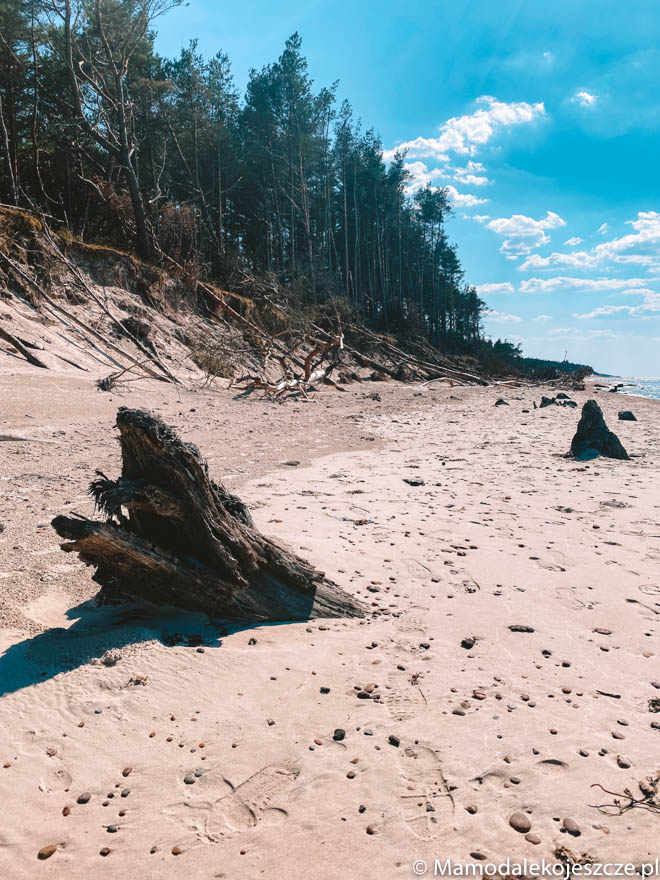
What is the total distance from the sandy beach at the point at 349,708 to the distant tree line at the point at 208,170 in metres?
17.6

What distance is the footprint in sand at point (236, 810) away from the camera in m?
2.03

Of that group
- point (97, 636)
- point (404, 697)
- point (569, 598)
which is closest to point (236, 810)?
point (404, 697)

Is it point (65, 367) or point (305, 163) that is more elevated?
point (305, 163)

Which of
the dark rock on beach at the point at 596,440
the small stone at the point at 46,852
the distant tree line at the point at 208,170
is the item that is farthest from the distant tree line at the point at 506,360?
the small stone at the point at 46,852

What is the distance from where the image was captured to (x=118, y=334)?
15.1m

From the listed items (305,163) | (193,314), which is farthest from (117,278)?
(305,163)

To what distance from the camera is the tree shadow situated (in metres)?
2.82

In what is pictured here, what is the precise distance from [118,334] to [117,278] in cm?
332

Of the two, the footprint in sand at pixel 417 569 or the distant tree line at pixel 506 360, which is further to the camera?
the distant tree line at pixel 506 360

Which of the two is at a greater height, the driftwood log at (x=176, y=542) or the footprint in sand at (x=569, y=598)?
the driftwood log at (x=176, y=542)

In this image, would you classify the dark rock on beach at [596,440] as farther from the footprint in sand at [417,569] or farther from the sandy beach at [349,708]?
the footprint in sand at [417,569]

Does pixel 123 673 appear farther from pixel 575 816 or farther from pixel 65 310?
pixel 65 310

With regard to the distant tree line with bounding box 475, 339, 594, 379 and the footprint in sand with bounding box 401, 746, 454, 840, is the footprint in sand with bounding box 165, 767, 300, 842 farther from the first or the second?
the distant tree line with bounding box 475, 339, 594, 379

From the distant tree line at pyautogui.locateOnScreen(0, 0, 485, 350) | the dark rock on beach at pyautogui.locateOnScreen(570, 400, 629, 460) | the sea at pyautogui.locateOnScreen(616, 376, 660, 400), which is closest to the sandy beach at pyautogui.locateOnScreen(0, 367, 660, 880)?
the dark rock on beach at pyautogui.locateOnScreen(570, 400, 629, 460)
